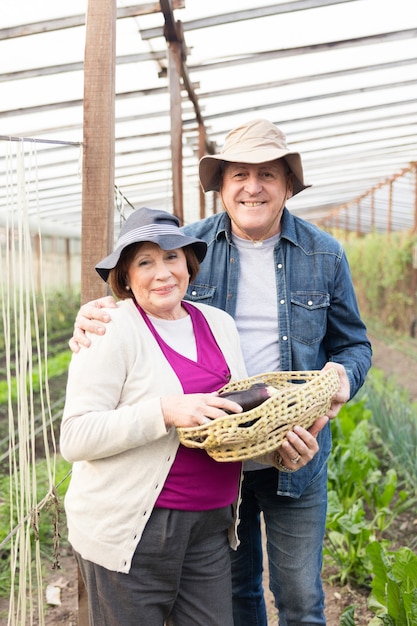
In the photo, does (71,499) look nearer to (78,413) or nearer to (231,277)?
(78,413)

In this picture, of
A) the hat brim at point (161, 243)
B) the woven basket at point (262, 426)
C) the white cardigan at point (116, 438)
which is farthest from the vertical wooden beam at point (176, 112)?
the woven basket at point (262, 426)

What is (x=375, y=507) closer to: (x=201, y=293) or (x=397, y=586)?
(x=397, y=586)

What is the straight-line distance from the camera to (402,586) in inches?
83.7

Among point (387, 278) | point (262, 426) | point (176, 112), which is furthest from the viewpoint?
point (387, 278)

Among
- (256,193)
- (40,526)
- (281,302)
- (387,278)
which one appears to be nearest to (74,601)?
(40,526)

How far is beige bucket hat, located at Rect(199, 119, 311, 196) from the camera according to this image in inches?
68.0

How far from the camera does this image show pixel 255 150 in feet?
5.74

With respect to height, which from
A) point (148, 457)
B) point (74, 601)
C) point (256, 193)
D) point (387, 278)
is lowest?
point (74, 601)

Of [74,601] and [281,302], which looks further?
[74,601]

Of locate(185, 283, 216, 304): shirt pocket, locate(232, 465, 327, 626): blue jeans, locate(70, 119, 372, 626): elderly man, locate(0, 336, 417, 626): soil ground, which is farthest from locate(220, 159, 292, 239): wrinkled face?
locate(0, 336, 417, 626): soil ground

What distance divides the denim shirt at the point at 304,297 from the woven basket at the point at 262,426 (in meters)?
0.36

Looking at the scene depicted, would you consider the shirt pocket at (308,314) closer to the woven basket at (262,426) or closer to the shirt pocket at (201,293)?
the shirt pocket at (201,293)

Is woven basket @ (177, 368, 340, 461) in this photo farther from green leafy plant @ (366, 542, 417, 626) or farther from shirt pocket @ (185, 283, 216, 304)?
green leafy plant @ (366, 542, 417, 626)

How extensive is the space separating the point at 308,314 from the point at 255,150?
1.56 ft
